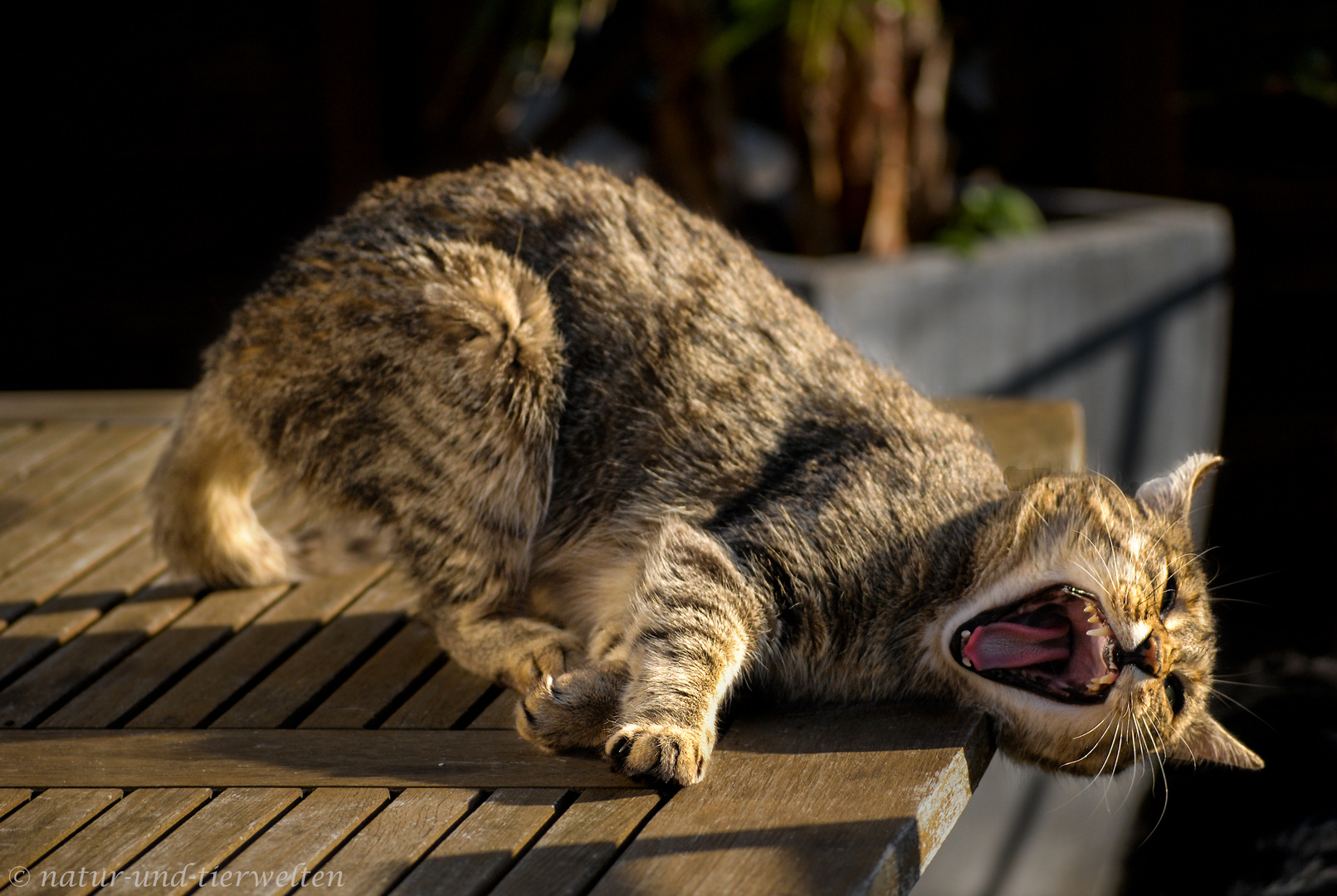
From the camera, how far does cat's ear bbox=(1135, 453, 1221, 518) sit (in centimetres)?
242

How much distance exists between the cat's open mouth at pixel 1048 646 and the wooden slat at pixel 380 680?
0.96m

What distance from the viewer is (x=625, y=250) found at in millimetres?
2596

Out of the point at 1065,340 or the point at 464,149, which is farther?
the point at 464,149

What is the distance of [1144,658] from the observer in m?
2.07

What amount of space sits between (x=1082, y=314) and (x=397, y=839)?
3.73m

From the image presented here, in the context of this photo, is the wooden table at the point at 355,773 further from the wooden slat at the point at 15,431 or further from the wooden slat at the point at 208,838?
the wooden slat at the point at 15,431

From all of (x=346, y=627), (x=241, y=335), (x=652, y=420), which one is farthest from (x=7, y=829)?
(x=652, y=420)

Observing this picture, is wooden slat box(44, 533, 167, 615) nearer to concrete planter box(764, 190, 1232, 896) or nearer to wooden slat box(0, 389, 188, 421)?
wooden slat box(0, 389, 188, 421)

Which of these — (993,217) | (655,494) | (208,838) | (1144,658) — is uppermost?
(993,217)

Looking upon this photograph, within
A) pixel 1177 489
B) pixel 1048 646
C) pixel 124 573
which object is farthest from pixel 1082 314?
pixel 124 573

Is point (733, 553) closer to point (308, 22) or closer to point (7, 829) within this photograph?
point (7, 829)

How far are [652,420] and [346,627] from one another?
0.74 meters

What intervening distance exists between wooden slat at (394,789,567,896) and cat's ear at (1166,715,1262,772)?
1096 millimetres

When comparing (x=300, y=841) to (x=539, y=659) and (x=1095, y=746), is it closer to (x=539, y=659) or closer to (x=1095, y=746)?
(x=539, y=659)
